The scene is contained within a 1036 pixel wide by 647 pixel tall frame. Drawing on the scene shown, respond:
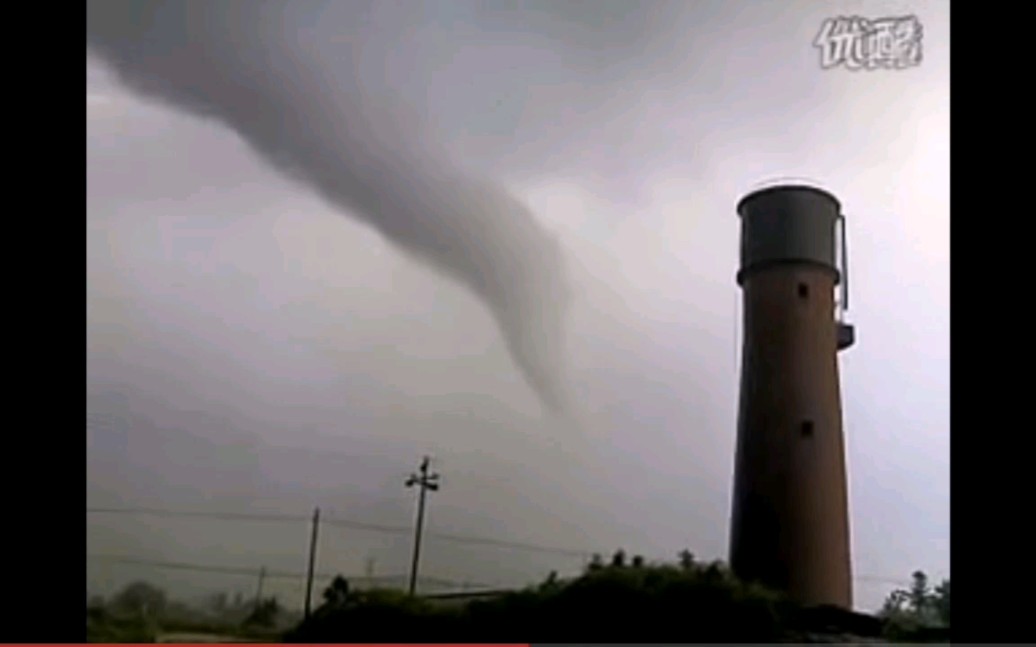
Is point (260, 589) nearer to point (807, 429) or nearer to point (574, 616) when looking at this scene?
point (574, 616)

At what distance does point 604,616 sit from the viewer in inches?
455

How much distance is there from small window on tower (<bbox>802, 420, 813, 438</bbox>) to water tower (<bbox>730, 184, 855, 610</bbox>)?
1cm

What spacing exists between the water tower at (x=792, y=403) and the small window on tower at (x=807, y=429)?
1cm

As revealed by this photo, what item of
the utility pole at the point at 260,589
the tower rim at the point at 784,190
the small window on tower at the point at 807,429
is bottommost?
the utility pole at the point at 260,589

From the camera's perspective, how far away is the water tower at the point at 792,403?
1515cm

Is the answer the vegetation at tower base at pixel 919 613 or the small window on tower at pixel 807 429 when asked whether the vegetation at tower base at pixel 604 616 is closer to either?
the vegetation at tower base at pixel 919 613

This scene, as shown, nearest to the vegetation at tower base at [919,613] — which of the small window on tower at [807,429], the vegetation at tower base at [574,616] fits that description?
the vegetation at tower base at [574,616]

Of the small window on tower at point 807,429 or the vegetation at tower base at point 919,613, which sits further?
the small window on tower at point 807,429

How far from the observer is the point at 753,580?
1458 centimetres

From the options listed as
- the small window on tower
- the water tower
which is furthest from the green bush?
the small window on tower

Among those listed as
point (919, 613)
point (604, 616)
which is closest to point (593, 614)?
point (604, 616)

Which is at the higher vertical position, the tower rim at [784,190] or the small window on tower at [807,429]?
the tower rim at [784,190]
